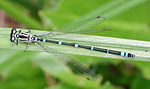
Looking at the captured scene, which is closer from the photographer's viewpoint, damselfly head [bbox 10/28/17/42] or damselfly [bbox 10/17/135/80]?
damselfly [bbox 10/17/135/80]

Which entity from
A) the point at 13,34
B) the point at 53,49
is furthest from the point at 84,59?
the point at 13,34

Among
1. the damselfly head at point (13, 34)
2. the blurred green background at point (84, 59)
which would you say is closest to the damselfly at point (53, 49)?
the damselfly head at point (13, 34)

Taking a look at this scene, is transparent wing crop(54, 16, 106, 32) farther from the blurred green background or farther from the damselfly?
the blurred green background

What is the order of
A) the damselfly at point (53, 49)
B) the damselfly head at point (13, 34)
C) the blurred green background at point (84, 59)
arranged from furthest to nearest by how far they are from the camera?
the blurred green background at point (84, 59), the damselfly head at point (13, 34), the damselfly at point (53, 49)

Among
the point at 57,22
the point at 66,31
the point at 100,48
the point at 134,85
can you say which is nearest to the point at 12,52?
the point at 57,22

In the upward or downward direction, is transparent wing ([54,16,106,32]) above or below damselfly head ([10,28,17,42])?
above

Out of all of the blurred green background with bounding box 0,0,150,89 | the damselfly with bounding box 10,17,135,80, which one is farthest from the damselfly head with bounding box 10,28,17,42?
the blurred green background with bounding box 0,0,150,89

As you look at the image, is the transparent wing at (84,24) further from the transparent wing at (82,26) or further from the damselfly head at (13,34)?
the damselfly head at (13,34)

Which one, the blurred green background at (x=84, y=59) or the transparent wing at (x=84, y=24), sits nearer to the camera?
the transparent wing at (x=84, y=24)
